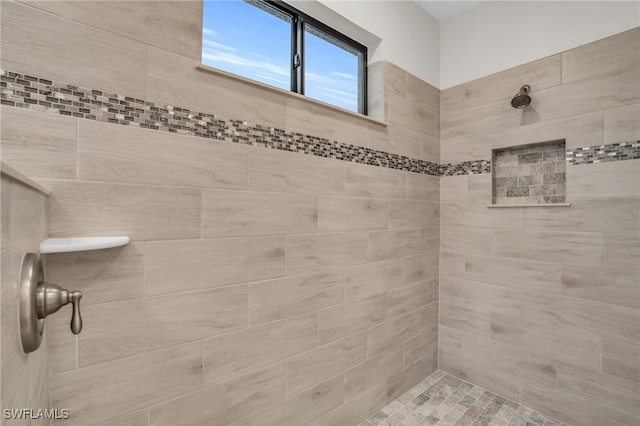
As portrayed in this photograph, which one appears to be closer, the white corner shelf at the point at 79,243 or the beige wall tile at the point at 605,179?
the white corner shelf at the point at 79,243

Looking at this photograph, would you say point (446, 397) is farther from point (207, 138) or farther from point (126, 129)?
point (126, 129)

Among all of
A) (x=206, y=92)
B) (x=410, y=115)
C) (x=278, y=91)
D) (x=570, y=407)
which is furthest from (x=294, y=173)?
(x=570, y=407)

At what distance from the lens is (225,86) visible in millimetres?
1246

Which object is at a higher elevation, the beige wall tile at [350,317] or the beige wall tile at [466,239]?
the beige wall tile at [466,239]

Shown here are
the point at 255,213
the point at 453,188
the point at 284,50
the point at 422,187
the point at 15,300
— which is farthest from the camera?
the point at 453,188

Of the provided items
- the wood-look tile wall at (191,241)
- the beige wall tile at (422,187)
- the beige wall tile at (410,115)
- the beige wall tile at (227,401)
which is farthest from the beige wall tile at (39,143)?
the beige wall tile at (422,187)

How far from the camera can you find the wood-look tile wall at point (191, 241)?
927 mm

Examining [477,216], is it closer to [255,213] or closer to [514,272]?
[514,272]

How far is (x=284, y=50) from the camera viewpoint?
5.51 feet

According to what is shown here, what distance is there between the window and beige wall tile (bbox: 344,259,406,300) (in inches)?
41.8

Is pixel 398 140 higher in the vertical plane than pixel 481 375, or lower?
higher

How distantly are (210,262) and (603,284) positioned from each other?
2.11m

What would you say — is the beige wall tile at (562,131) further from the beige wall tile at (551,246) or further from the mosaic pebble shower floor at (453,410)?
the mosaic pebble shower floor at (453,410)

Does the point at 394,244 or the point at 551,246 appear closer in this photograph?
the point at 551,246
